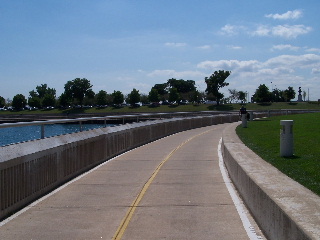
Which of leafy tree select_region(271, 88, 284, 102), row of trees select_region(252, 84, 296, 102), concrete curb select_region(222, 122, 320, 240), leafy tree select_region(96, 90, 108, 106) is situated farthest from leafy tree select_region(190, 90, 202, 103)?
concrete curb select_region(222, 122, 320, 240)

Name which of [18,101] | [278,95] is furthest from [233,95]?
[18,101]

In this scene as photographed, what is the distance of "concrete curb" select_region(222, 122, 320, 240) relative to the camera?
551 cm

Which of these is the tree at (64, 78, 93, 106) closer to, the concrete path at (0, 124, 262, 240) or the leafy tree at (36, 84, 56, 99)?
the leafy tree at (36, 84, 56, 99)

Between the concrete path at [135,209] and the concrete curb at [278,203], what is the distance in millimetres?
489

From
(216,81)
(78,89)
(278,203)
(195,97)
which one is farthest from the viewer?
(195,97)

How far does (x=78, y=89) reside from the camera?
119m

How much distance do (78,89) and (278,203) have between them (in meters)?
115

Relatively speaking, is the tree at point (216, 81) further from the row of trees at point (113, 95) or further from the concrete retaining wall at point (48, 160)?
the concrete retaining wall at point (48, 160)

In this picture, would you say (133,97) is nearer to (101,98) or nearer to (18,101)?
(101,98)

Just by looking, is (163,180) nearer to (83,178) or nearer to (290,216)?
(83,178)

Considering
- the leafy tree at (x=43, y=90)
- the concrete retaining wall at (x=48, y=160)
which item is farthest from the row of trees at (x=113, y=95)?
the concrete retaining wall at (x=48, y=160)

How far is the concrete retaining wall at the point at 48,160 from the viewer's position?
9.12 meters

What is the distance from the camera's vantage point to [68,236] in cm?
786

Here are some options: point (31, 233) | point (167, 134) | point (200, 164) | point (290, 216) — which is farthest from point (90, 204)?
point (167, 134)
